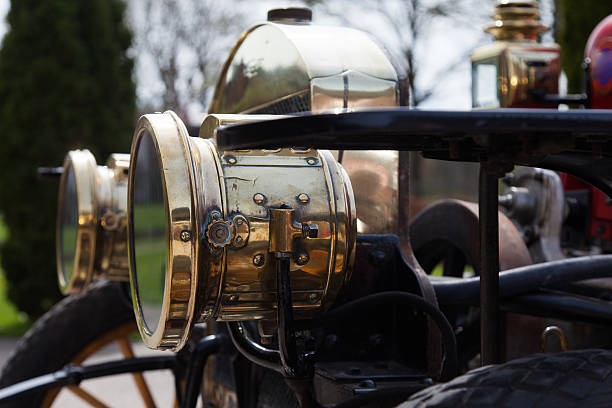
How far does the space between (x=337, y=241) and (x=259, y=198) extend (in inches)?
4.5

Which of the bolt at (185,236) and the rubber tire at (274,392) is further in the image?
the rubber tire at (274,392)

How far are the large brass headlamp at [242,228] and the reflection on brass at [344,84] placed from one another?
264 mm

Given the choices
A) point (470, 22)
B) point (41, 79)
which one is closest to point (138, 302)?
point (41, 79)

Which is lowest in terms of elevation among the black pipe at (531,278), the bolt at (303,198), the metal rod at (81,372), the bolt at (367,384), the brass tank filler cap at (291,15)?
the metal rod at (81,372)

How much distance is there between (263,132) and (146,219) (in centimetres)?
58

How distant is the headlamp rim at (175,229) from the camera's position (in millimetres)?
936

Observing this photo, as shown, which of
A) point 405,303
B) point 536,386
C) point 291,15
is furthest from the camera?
point 291,15

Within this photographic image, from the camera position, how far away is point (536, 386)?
2.40 ft

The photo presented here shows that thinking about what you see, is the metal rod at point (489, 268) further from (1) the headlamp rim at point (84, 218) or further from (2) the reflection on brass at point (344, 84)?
(1) the headlamp rim at point (84, 218)

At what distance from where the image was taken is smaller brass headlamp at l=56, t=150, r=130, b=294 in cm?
161

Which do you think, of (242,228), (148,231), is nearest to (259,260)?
(242,228)

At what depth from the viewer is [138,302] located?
1162 mm

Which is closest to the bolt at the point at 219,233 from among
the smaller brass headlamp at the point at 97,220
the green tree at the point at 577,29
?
the smaller brass headlamp at the point at 97,220

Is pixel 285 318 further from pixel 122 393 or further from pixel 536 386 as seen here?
pixel 122 393
